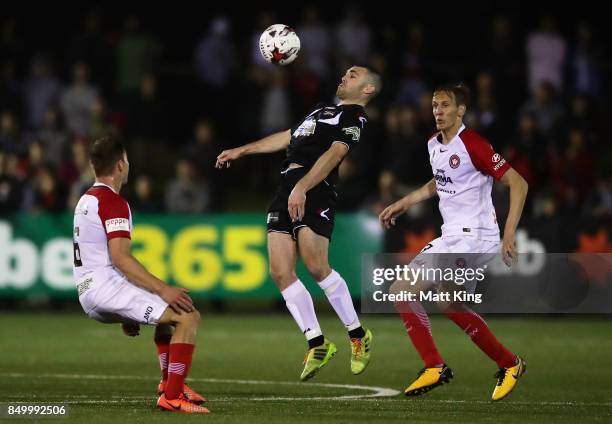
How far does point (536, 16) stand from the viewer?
84.8 feet

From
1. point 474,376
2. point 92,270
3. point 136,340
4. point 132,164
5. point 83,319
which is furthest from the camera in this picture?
point 132,164

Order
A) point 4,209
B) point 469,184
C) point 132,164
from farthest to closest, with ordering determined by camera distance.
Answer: point 132,164 < point 4,209 < point 469,184

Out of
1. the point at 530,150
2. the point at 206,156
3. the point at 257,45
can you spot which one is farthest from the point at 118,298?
the point at 257,45

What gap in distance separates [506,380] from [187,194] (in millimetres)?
10659

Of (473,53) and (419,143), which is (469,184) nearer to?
(419,143)

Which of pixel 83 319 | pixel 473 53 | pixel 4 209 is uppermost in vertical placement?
pixel 473 53

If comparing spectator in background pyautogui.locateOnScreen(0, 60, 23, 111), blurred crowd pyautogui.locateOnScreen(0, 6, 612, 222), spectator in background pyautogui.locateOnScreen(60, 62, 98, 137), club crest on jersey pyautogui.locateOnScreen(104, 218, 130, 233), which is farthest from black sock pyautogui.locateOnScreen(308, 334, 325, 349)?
spectator in background pyautogui.locateOnScreen(0, 60, 23, 111)

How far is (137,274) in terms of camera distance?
9.25 metres

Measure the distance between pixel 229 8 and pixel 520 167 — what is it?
30.3 ft

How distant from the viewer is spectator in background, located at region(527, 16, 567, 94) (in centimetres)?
2211

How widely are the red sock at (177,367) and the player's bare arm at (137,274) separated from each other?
1.01ft

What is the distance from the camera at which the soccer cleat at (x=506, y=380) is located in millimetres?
10367

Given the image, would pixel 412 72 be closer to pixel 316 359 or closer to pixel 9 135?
pixel 9 135

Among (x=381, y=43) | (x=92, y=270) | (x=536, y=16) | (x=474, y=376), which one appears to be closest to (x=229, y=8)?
(x=381, y=43)
